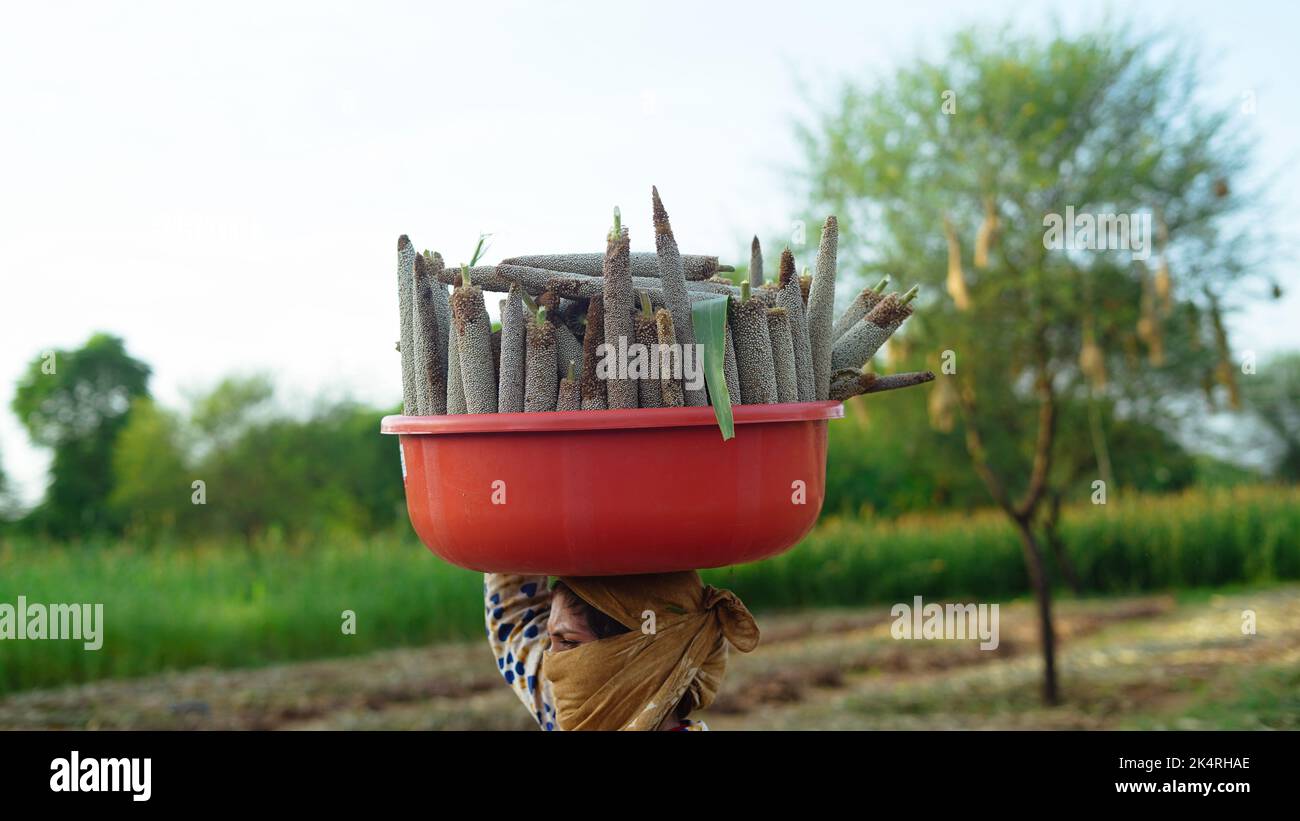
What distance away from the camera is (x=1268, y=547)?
31.7 feet

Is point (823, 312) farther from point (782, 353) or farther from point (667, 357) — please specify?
point (667, 357)

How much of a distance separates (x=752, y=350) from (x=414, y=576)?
636 centimetres

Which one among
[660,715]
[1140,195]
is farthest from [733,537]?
[1140,195]

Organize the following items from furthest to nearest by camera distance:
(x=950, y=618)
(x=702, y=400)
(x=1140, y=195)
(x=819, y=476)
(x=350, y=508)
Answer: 1. (x=350, y=508)
2. (x=950, y=618)
3. (x=1140, y=195)
4. (x=819, y=476)
5. (x=702, y=400)

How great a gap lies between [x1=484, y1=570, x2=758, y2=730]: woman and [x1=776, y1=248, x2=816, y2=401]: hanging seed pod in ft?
1.48

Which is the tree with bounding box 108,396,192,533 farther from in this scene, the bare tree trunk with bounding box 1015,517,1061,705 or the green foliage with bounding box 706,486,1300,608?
the bare tree trunk with bounding box 1015,517,1061,705

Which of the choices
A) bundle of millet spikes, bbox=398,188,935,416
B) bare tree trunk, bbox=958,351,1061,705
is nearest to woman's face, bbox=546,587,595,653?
→ bundle of millet spikes, bbox=398,188,935,416

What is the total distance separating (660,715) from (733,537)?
0.44 metres

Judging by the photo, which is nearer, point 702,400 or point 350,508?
point 702,400

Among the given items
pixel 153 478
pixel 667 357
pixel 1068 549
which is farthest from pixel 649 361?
pixel 1068 549

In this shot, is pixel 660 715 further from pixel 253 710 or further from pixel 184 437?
pixel 184 437

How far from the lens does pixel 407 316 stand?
76.2 inches

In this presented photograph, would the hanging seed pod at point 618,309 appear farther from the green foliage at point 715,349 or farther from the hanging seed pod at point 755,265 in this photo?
the hanging seed pod at point 755,265

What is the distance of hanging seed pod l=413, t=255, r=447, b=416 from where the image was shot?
74.0 inches
